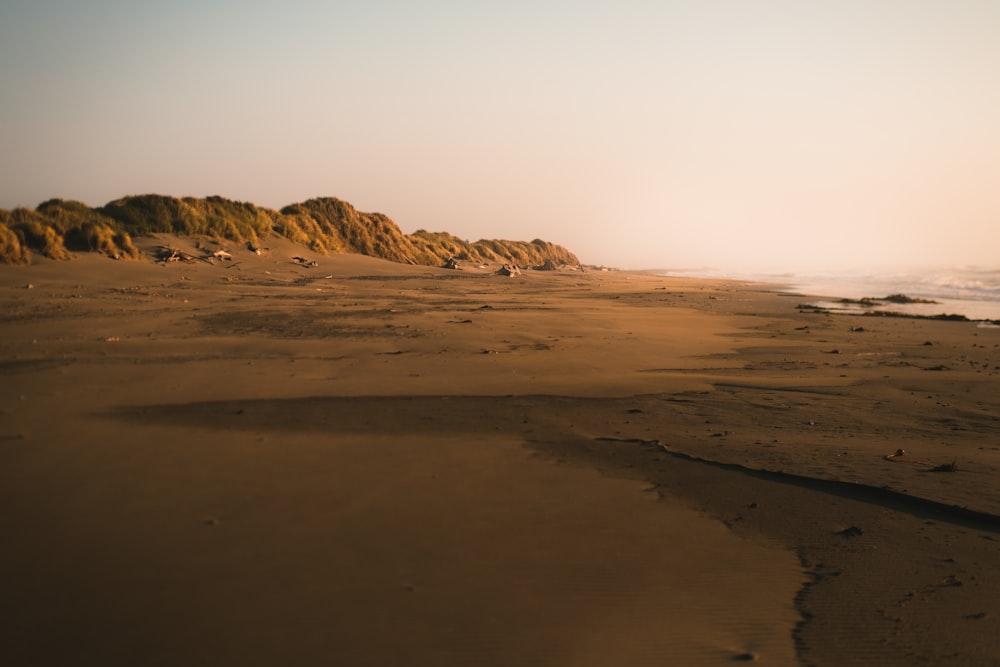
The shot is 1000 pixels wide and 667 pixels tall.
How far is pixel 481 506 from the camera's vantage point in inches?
167

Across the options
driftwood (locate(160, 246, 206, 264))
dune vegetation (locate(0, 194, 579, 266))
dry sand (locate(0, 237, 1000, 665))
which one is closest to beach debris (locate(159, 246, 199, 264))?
driftwood (locate(160, 246, 206, 264))

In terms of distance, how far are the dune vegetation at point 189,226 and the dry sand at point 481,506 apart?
7776 mm

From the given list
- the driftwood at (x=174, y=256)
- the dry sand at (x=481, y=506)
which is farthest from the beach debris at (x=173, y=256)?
the dry sand at (x=481, y=506)

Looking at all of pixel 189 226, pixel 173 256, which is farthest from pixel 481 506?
pixel 189 226

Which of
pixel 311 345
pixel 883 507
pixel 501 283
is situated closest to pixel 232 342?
pixel 311 345

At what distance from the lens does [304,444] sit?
552 centimetres

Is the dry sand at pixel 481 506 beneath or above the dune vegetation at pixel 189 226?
beneath

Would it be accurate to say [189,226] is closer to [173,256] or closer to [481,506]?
[173,256]

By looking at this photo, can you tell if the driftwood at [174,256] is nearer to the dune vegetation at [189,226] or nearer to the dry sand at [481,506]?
the dune vegetation at [189,226]

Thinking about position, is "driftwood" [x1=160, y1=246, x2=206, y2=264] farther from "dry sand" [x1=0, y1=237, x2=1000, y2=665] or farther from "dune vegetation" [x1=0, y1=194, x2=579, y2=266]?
"dry sand" [x1=0, y1=237, x2=1000, y2=665]

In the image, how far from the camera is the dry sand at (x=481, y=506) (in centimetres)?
283

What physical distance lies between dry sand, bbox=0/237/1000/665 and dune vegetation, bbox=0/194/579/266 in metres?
7.78

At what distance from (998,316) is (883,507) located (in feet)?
64.6

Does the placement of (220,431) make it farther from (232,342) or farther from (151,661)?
(232,342)
